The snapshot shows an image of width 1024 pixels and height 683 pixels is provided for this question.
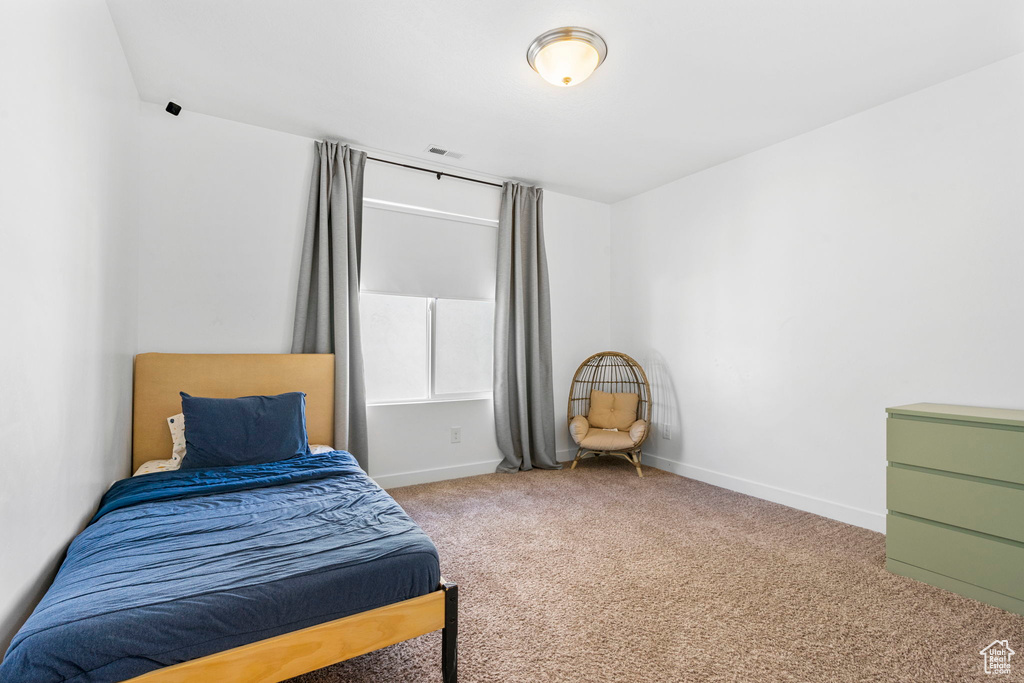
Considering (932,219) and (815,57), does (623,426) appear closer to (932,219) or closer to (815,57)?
(932,219)

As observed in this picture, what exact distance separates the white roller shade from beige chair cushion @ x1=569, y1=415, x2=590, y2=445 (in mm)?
1322

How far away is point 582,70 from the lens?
93.7 inches

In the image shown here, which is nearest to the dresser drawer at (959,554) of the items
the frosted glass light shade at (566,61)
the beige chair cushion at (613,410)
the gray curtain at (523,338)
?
the beige chair cushion at (613,410)

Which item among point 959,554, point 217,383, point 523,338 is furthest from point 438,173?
point 959,554

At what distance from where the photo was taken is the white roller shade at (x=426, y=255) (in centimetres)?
375

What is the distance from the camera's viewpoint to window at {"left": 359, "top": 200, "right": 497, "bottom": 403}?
377 cm

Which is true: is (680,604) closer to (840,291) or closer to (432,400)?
(840,291)

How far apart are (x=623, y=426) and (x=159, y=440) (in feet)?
11.0

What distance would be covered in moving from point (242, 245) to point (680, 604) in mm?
3264

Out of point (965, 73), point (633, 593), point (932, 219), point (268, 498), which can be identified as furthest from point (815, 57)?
point (268, 498)

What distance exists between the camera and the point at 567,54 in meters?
2.31

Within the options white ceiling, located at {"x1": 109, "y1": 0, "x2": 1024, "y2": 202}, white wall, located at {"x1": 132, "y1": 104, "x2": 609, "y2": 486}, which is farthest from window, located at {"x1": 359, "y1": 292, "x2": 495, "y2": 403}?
white ceiling, located at {"x1": 109, "y1": 0, "x2": 1024, "y2": 202}

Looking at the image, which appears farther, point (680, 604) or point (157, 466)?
point (157, 466)

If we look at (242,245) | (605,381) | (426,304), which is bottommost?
(605,381)
